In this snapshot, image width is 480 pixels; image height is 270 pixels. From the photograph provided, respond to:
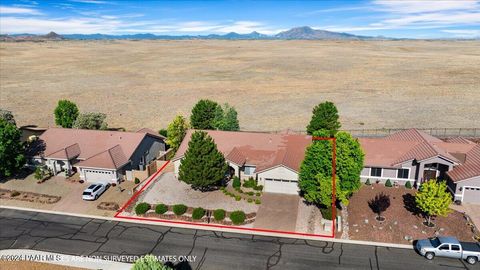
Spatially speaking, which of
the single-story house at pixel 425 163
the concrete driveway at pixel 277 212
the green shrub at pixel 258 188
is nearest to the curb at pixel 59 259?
the concrete driveway at pixel 277 212

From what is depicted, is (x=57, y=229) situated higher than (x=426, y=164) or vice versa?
(x=426, y=164)

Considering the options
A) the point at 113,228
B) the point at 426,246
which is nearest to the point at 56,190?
the point at 113,228

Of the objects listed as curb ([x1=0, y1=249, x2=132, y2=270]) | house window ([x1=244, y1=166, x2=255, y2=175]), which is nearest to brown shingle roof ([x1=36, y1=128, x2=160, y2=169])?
curb ([x1=0, y1=249, x2=132, y2=270])

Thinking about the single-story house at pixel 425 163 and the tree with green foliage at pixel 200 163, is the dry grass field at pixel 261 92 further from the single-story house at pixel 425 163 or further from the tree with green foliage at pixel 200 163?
the tree with green foliage at pixel 200 163

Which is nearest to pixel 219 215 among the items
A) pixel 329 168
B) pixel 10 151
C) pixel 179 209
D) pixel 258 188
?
pixel 179 209

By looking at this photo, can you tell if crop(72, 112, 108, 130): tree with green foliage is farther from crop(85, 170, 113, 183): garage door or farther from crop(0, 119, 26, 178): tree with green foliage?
crop(85, 170, 113, 183): garage door

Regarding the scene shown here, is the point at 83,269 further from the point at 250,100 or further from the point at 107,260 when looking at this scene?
the point at 250,100

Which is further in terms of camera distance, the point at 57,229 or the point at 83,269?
the point at 57,229
